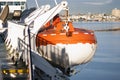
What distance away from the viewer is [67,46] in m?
24.4

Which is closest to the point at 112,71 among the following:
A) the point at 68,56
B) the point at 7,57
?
the point at 68,56

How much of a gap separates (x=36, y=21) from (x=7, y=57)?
359 centimetres

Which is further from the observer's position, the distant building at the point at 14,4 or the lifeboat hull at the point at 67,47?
the distant building at the point at 14,4

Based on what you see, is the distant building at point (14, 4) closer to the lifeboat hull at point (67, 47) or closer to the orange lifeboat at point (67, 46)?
the orange lifeboat at point (67, 46)

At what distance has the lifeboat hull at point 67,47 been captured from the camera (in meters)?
24.4

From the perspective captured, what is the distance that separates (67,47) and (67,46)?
0.06m

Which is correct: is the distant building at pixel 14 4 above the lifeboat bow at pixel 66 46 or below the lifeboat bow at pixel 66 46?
above

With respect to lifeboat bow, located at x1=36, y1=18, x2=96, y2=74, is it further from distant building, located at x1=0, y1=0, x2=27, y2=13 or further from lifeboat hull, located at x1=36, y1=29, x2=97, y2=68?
distant building, located at x1=0, y1=0, x2=27, y2=13

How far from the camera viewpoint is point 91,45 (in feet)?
82.3

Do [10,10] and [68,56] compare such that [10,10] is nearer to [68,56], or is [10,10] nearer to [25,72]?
[68,56]

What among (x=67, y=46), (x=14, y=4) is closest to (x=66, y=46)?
(x=67, y=46)

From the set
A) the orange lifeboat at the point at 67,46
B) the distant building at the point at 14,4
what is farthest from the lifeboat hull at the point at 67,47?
the distant building at the point at 14,4

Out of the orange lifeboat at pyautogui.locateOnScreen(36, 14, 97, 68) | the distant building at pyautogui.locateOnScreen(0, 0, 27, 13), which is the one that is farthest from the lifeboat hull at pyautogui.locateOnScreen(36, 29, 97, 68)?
the distant building at pyautogui.locateOnScreen(0, 0, 27, 13)

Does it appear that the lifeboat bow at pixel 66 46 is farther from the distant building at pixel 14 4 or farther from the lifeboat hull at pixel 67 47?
the distant building at pixel 14 4
